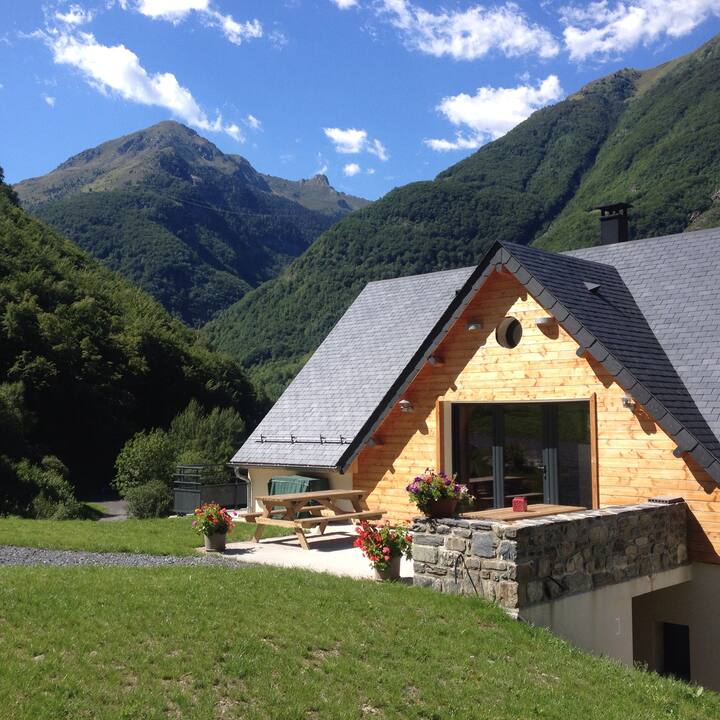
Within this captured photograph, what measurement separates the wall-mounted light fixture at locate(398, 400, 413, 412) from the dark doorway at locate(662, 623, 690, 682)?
5.90m

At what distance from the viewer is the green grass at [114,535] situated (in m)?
13.9

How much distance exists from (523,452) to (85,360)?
44545 mm

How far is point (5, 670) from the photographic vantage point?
6.44 metres

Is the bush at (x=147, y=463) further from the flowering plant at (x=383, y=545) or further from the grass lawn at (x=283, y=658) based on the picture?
the grass lawn at (x=283, y=658)

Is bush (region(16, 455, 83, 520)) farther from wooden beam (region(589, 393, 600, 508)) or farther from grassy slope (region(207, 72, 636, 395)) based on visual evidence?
grassy slope (region(207, 72, 636, 395))

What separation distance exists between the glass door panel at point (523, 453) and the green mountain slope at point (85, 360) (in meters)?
33.3

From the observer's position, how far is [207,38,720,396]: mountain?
6291cm

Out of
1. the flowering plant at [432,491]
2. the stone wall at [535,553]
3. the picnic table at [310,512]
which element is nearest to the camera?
the stone wall at [535,553]

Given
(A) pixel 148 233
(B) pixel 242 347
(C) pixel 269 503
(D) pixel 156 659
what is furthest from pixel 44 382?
(A) pixel 148 233

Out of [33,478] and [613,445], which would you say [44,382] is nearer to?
[33,478]

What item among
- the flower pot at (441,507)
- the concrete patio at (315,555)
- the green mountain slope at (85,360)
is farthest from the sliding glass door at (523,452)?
the green mountain slope at (85,360)

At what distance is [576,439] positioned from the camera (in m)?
13.8

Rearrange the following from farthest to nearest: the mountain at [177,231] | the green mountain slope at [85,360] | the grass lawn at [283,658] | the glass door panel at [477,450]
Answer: the mountain at [177,231] < the green mountain slope at [85,360] < the glass door panel at [477,450] < the grass lawn at [283,658]

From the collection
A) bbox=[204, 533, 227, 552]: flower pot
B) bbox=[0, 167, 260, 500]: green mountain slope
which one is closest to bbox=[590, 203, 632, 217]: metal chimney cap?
bbox=[204, 533, 227, 552]: flower pot
